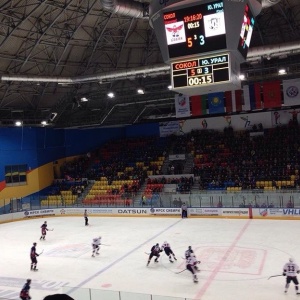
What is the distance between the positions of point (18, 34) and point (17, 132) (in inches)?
514

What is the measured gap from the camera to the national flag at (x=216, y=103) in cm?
3397

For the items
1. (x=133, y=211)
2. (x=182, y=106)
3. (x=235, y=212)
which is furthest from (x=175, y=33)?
(x=133, y=211)

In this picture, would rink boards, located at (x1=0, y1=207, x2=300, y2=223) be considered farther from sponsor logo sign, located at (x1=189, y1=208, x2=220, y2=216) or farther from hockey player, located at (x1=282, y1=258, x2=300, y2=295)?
hockey player, located at (x1=282, y1=258, x2=300, y2=295)

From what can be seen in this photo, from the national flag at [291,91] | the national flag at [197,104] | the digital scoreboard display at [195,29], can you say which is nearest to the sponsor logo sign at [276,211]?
the national flag at [291,91]

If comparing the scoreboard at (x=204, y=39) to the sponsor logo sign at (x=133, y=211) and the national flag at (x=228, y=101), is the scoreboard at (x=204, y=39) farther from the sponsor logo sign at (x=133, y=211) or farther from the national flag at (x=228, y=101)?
the sponsor logo sign at (x=133, y=211)

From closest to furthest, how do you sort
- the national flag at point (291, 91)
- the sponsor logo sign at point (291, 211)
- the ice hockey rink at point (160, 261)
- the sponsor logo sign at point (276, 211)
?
the ice hockey rink at point (160, 261) → the sponsor logo sign at point (291, 211) → the sponsor logo sign at point (276, 211) → the national flag at point (291, 91)

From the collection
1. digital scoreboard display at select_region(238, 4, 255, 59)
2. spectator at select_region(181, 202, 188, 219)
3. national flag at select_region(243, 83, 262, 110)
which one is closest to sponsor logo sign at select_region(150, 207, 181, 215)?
spectator at select_region(181, 202, 188, 219)

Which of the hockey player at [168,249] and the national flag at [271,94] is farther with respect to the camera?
the national flag at [271,94]

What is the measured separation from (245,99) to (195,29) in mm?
19203

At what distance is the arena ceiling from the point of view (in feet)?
85.7

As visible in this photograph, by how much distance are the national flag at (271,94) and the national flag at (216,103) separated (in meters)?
Answer: 3.94

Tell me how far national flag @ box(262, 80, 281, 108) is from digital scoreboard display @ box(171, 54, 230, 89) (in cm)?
1830

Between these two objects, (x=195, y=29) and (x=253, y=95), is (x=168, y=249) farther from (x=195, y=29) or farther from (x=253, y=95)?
(x=253, y=95)

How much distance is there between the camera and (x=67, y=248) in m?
21.8
